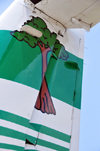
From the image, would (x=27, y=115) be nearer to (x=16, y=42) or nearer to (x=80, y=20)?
(x=16, y=42)

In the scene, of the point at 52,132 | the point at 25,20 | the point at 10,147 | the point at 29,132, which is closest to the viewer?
the point at 10,147

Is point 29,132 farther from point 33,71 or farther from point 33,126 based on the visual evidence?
point 33,71

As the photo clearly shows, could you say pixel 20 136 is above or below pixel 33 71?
below

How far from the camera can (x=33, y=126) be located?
54.6 inches

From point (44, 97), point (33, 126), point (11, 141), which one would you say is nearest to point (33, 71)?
point (44, 97)

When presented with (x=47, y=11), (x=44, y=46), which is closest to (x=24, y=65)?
(x=44, y=46)

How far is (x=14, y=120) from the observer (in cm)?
127

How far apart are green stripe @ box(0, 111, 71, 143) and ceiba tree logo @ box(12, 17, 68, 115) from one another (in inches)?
5.3

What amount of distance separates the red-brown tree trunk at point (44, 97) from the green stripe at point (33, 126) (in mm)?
135

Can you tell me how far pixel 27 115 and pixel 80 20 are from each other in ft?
3.08

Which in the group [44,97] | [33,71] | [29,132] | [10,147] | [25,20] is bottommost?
[10,147]

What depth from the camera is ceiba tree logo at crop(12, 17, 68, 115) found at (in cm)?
151

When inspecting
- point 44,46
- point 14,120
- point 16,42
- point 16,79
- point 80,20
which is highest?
point 80,20

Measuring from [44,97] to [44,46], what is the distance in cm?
43
